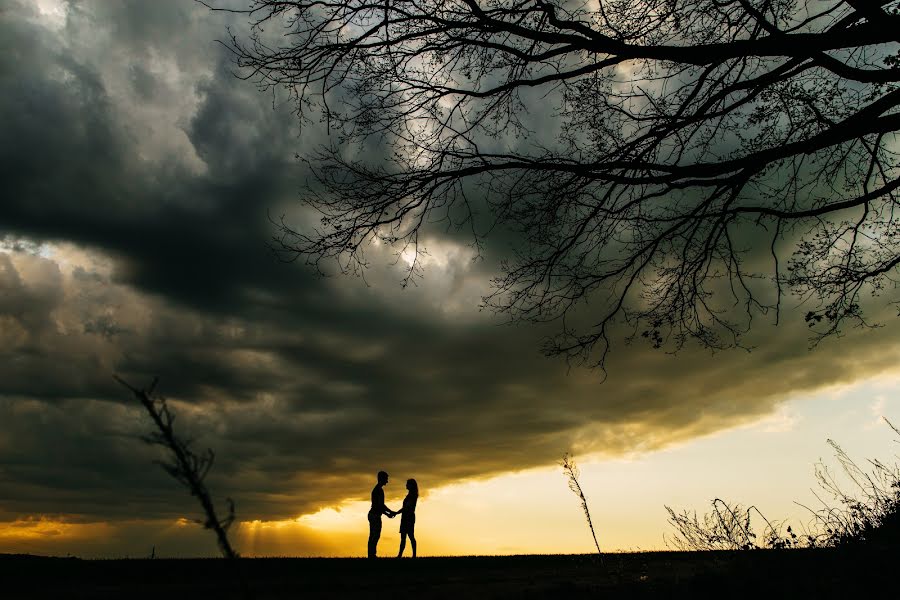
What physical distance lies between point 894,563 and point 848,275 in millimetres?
5105

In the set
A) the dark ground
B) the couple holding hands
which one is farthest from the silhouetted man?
the dark ground

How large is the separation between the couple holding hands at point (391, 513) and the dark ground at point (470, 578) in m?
1.15

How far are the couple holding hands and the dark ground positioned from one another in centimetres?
Result: 115

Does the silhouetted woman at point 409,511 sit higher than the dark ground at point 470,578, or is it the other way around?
the silhouetted woman at point 409,511

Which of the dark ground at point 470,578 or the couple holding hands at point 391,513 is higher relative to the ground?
the couple holding hands at point 391,513

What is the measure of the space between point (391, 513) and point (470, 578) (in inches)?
147

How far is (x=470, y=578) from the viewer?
8.54 metres

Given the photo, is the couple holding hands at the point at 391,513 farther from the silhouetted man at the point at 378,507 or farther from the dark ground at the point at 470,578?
the dark ground at the point at 470,578

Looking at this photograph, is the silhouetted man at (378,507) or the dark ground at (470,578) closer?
the dark ground at (470,578)

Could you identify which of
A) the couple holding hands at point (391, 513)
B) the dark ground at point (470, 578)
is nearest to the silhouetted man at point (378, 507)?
the couple holding hands at point (391, 513)

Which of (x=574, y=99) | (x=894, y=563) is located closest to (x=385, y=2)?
(x=574, y=99)

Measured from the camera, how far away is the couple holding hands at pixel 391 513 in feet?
38.9

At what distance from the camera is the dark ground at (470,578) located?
4871 mm

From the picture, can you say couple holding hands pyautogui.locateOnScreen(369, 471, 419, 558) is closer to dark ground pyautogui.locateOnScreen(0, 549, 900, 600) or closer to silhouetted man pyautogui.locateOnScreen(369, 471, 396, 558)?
silhouetted man pyautogui.locateOnScreen(369, 471, 396, 558)
